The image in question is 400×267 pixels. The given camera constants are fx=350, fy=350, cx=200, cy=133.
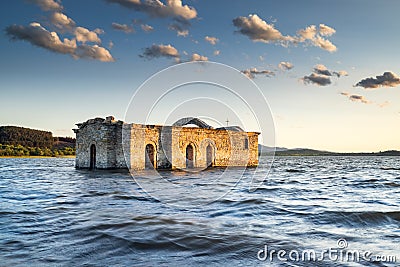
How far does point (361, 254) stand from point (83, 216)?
19.8ft

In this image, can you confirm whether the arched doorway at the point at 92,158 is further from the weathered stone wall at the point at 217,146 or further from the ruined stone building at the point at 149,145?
the weathered stone wall at the point at 217,146

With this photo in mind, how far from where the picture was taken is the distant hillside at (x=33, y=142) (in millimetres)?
77900

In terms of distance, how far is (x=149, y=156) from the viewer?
26359 millimetres

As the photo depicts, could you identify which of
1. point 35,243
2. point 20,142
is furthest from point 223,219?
point 20,142

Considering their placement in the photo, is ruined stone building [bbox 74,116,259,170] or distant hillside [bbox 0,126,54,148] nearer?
ruined stone building [bbox 74,116,259,170]

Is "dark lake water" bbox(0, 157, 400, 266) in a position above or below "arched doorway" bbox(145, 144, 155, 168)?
below

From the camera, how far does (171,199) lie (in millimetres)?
11539

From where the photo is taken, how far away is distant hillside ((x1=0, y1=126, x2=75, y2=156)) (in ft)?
256

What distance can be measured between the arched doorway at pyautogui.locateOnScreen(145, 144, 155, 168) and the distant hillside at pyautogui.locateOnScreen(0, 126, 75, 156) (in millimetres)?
58859

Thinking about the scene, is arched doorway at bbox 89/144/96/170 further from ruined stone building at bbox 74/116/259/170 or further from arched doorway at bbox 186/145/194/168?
arched doorway at bbox 186/145/194/168

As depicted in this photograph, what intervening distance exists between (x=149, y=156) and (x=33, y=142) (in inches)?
2879

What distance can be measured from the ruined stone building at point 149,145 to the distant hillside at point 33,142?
2232 inches

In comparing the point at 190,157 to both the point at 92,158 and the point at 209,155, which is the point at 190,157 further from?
the point at 92,158

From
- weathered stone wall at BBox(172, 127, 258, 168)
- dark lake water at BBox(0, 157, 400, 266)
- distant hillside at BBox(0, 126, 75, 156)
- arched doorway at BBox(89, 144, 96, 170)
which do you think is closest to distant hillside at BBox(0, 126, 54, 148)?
distant hillside at BBox(0, 126, 75, 156)
